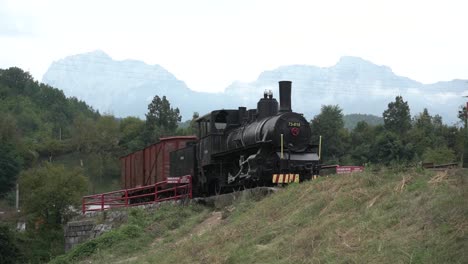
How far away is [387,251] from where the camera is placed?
26.0 ft

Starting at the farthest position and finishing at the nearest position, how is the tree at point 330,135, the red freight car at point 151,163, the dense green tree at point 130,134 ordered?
the dense green tree at point 130,134, the tree at point 330,135, the red freight car at point 151,163

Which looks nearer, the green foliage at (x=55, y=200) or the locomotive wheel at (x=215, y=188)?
the locomotive wheel at (x=215, y=188)

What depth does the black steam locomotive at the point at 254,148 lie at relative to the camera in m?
17.8

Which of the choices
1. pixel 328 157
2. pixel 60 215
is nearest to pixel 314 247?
pixel 60 215

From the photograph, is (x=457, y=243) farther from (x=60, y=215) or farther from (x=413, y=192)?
(x=60, y=215)

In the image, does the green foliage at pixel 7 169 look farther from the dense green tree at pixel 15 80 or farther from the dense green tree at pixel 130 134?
the dense green tree at pixel 15 80

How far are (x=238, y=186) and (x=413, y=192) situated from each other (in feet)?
33.6

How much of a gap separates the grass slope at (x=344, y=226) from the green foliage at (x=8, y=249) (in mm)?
27437

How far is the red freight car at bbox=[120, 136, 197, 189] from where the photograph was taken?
1131 inches

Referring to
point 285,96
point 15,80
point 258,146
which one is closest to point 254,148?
point 258,146

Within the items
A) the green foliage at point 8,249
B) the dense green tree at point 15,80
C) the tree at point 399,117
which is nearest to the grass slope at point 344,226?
the green foliage at point 8,249

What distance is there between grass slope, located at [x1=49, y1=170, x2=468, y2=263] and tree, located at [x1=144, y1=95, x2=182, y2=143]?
73814 millimetres

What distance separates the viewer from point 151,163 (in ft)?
103

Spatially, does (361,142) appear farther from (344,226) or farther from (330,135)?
(344,226)
